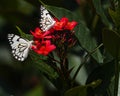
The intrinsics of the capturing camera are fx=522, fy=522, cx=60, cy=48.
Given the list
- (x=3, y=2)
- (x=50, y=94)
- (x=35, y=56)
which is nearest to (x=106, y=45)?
(x=35, y=56)

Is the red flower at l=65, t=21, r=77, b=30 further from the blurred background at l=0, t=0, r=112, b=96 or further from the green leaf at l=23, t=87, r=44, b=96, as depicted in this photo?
the green leaf at l=23, t=87, r=44, b=96

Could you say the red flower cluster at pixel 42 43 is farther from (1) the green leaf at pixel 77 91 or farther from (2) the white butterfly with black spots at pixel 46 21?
(1) the green leaf at pixel 77 91

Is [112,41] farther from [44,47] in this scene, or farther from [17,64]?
[17,64]

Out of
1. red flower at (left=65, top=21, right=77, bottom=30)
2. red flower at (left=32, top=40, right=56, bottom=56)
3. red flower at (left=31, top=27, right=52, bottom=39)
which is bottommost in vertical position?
red flower at (left=65, top=21, right=77, bottom=30)

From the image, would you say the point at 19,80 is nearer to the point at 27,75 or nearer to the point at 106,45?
the point at 27,75

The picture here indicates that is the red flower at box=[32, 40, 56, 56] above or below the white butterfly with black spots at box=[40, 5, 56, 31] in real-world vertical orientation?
below

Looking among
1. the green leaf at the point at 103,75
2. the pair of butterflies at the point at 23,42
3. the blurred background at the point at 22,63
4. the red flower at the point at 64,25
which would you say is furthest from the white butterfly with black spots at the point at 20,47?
the blurred background at the point at 22,63

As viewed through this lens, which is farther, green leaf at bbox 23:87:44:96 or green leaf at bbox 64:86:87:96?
green leaf at bbox 23:87:44:96

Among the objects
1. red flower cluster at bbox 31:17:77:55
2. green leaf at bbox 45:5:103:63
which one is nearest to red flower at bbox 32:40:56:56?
red flower cluster at bbox 31:17:77:55
